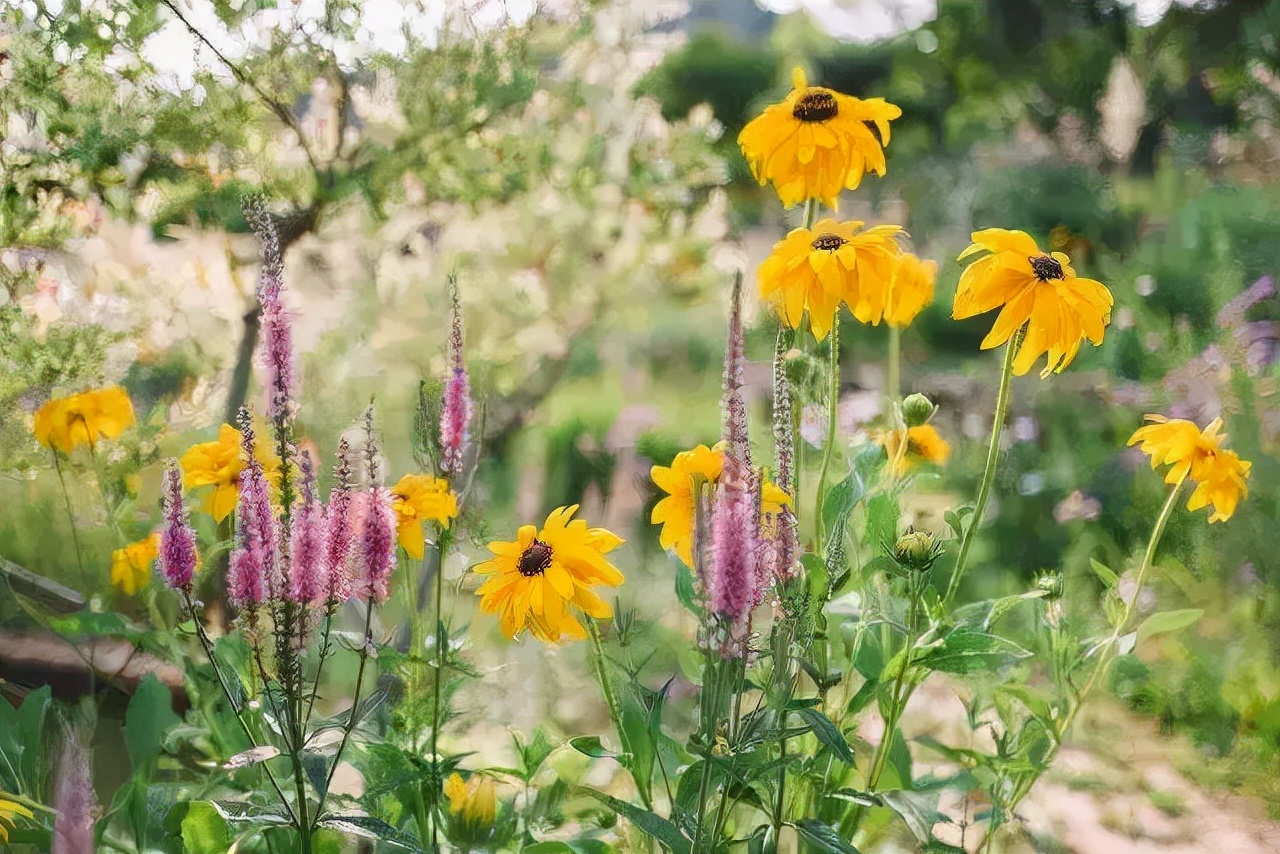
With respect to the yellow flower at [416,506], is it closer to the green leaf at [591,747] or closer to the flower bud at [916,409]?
the green leaf at [591,747]

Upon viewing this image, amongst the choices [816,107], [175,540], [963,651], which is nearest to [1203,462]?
[963,651]

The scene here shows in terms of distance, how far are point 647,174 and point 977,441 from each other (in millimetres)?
847

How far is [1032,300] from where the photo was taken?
0.70 m

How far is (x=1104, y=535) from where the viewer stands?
5.65ft

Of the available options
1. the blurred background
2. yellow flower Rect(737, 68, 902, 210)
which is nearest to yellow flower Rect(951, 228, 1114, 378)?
yellow flower Rect(737, 68, 902, 210)

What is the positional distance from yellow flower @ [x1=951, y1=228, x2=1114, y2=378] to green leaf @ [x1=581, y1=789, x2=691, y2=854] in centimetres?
36

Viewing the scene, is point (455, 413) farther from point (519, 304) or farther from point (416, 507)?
point (519, 304)

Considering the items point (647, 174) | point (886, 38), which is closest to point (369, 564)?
point (647, 174)

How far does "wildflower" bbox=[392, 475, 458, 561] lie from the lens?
727mm

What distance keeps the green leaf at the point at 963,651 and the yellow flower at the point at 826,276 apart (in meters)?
0.22

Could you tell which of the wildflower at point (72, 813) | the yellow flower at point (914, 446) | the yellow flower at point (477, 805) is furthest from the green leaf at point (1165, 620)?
the wildflower at point (72, 813)

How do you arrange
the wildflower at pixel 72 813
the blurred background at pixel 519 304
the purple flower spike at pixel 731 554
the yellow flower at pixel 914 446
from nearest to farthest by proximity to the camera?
the wildflower at pixel 72 813 < the purple flower spike at pixel 731 554 < the yellow flower at pixel 914 446 < the blurred background at pixel 519 304

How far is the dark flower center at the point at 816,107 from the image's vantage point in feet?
2.60

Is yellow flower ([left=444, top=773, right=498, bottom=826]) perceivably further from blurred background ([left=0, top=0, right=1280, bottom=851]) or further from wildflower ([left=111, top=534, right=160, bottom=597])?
wildflower ([left=111, top=534, right=160, bottom=597])
